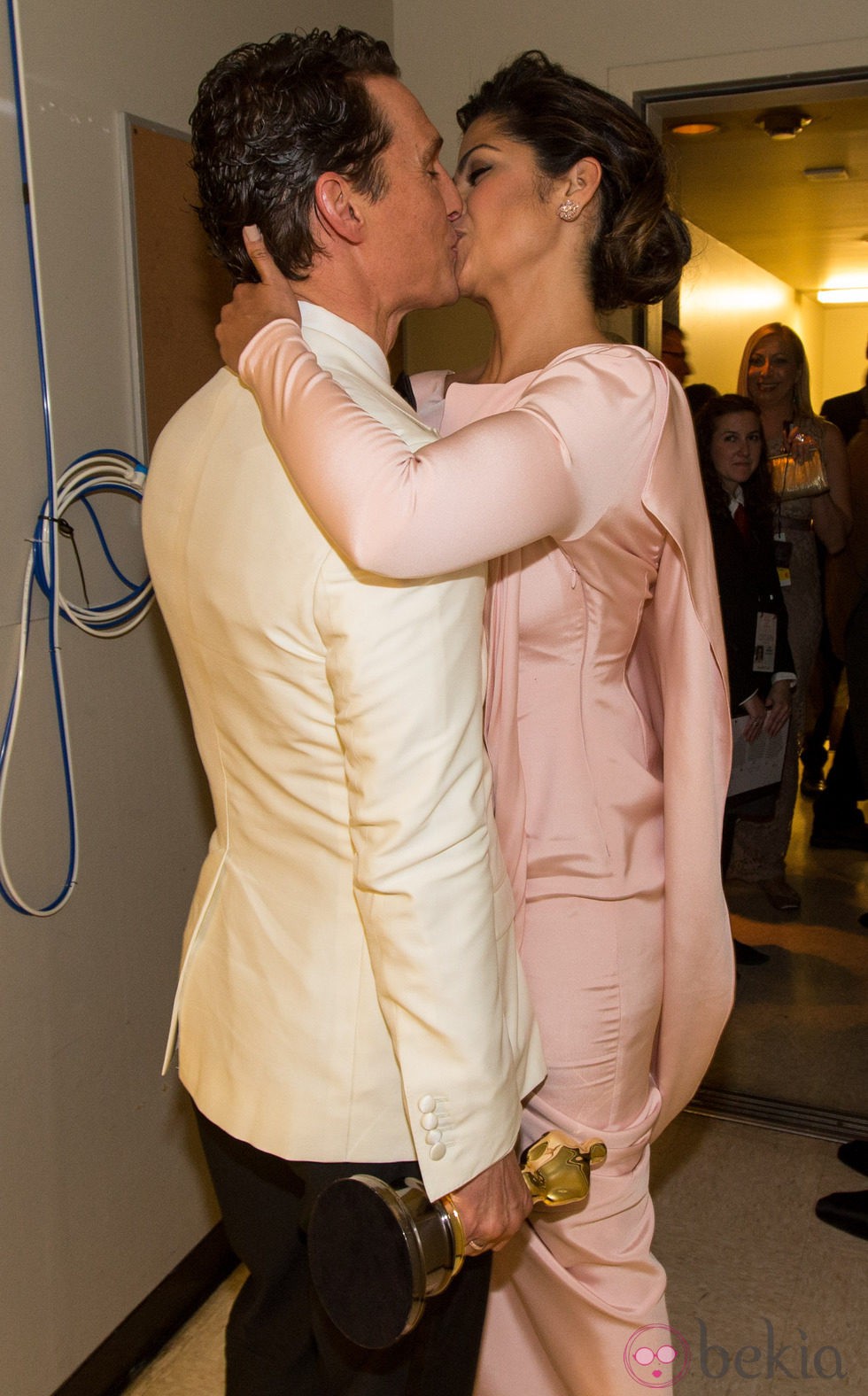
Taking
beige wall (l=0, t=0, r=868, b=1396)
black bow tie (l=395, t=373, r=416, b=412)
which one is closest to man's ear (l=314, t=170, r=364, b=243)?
black bow tie (l=395, t=373, r=416, b=412)

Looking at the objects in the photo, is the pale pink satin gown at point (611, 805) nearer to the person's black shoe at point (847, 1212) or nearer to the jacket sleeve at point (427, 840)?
the jacket sleeve at point (427, 840)

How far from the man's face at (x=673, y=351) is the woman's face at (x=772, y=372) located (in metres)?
0.83

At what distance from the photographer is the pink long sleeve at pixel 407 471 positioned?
105cm

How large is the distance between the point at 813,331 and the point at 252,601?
36.8 ft

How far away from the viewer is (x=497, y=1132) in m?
1.14

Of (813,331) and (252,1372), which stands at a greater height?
(813,331)

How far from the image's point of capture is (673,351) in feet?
10.9

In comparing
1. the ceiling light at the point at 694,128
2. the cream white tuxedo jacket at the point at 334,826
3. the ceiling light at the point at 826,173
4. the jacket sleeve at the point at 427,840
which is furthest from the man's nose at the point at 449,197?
the ceiling light at the point at 826,173

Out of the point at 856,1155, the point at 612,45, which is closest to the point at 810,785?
the point at 856,1155

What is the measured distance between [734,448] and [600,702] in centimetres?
241

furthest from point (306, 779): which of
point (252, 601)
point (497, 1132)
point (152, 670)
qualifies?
point (152, 670)

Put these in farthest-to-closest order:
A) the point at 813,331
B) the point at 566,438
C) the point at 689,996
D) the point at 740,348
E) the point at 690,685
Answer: the point at 813,331, the point at 740,348, the point at 689,996, the point at 690,685, the point at 566,438

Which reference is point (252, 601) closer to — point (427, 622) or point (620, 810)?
point (427, 622)

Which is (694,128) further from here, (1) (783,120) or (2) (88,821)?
(2) (88,821)
